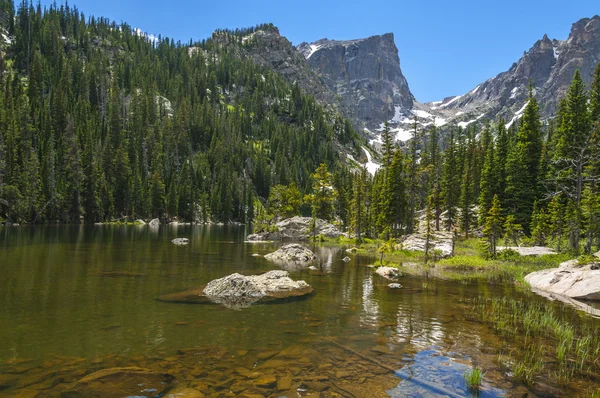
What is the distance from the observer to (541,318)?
14875mm

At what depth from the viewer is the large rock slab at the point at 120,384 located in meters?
8.00

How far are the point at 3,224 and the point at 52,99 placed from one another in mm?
69537

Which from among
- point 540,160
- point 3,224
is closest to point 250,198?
point 3,224

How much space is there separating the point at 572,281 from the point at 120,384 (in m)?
25.2

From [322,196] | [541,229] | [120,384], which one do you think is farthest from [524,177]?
[120,384]

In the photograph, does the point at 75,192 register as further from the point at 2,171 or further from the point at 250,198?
the point at 250,198

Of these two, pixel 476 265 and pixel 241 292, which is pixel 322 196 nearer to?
pixel 476 265

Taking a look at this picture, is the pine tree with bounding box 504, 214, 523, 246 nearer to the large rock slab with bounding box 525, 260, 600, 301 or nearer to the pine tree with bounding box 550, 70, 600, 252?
the pine tree with bounding box 550, 70, 600, 252

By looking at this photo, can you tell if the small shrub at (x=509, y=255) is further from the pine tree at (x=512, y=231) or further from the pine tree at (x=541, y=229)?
the pine tree at (x=541, y=229)

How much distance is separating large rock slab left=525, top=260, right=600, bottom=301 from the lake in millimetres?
2558

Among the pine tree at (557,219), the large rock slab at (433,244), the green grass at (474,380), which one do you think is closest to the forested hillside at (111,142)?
the large rock slab at (433,244)

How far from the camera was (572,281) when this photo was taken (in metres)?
22.4

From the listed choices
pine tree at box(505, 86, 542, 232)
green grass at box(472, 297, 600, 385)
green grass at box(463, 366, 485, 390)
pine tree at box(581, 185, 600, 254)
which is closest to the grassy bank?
pine tree at box(581, 185, 600, 254)

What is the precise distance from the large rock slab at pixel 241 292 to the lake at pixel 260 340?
37.5 inches
